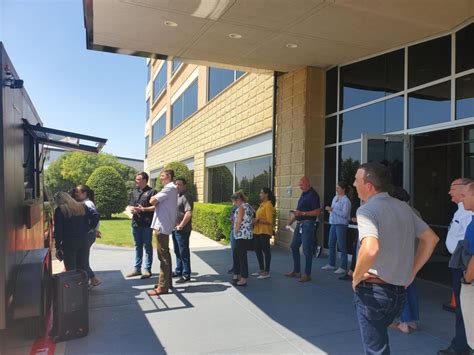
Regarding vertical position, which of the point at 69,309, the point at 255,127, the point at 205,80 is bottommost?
the point at 69,309

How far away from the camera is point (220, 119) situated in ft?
51.6

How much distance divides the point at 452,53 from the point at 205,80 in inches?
500

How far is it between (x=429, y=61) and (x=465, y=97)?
3.67ft

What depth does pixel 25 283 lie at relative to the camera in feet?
Answer: 12.0

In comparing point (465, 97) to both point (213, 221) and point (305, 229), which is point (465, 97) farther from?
point (213, 221)

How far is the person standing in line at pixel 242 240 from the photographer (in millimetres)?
6430

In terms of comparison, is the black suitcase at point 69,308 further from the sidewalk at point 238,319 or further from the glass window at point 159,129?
the glass window at point 159,129

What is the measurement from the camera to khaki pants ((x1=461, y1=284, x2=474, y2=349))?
3238 mm

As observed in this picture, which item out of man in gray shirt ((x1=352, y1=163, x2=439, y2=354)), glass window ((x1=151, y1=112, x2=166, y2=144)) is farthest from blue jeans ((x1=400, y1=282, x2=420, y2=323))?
glass window ((x1=151, y1=112, x2=166, y2=144))

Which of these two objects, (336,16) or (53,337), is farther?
(336,16)

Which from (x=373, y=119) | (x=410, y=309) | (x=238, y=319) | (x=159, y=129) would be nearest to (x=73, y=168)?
(x=159, y=129)

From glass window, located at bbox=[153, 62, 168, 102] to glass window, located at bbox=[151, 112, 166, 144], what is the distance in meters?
2.20

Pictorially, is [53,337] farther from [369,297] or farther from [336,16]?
[336,16]

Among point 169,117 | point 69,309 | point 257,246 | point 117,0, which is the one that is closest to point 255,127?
point 257,246
